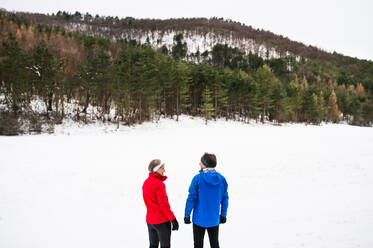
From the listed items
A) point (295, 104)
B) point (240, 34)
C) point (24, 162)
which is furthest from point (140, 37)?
point (24, 162)

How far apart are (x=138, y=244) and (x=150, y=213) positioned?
2.26 m

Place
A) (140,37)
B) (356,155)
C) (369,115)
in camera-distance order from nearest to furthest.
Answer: (356,155)
(369,115)
(140,37)

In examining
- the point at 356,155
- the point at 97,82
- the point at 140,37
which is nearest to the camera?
the point at 356,155

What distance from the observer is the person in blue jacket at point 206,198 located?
9.42ft

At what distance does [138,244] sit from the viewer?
15.2ft

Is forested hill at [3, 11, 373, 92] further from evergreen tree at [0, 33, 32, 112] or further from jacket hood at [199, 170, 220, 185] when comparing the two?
jacket hood at [199, 170, 220, 185]

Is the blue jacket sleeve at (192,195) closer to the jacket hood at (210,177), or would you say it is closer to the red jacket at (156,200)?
the jacket hood at (210,177)

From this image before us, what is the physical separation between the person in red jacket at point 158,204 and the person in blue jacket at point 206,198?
1.07 feet

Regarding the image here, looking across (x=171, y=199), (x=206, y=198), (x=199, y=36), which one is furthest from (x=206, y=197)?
(x=199, y=36)

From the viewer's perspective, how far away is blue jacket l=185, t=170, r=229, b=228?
2869 mm

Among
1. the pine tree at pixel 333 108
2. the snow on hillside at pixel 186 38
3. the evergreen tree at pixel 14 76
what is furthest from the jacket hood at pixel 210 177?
the snow on hillside at pixel 186 38

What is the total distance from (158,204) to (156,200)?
0.22 ft

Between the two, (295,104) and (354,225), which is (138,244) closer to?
(354,225)

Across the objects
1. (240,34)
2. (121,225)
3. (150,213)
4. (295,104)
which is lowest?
(121,225)
